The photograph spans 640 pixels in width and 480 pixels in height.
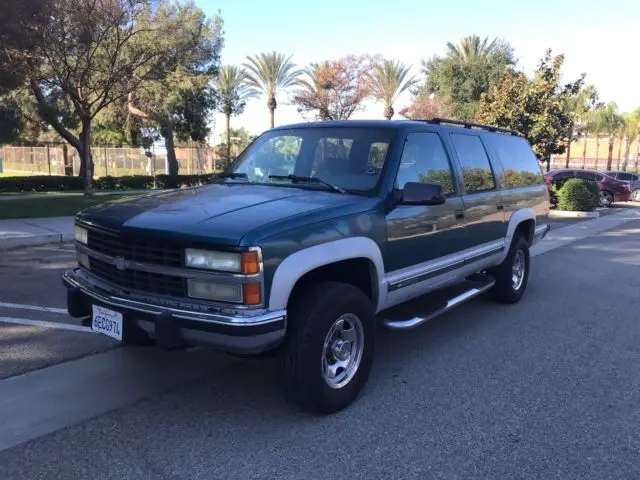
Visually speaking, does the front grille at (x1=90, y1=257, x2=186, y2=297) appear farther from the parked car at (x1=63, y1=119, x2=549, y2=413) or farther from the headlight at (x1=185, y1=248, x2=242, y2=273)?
the headlight at (x1=185, y1=248, x2=242, y2=273)

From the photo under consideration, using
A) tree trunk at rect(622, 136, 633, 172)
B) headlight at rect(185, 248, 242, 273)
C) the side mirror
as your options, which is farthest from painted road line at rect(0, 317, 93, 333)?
tree trunk at rect(622, 136, 633, 172)

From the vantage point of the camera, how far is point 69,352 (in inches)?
191

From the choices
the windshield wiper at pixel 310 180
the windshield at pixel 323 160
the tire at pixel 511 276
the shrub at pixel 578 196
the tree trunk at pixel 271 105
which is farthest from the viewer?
the tree trunk at pixel 271 105

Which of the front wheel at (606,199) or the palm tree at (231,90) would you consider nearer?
the front wheel at (606,199)

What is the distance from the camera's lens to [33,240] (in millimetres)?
10141

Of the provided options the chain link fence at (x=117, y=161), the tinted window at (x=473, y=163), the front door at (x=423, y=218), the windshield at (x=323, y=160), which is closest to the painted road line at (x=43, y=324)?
the windshield at (x=323, y=160)

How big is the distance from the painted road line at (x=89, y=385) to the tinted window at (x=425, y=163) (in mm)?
2146

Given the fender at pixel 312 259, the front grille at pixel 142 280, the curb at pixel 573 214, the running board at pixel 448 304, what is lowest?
the curb at pixel 573 214

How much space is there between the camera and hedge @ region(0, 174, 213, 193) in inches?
882

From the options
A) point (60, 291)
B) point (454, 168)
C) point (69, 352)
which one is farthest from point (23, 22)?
point (454, 168)

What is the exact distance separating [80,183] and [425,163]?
74.8 ft

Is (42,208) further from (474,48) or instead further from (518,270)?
(474,48)

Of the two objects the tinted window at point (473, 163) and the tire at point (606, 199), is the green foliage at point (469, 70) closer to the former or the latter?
the tire at point (606, 199)

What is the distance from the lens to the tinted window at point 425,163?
15.0ft
